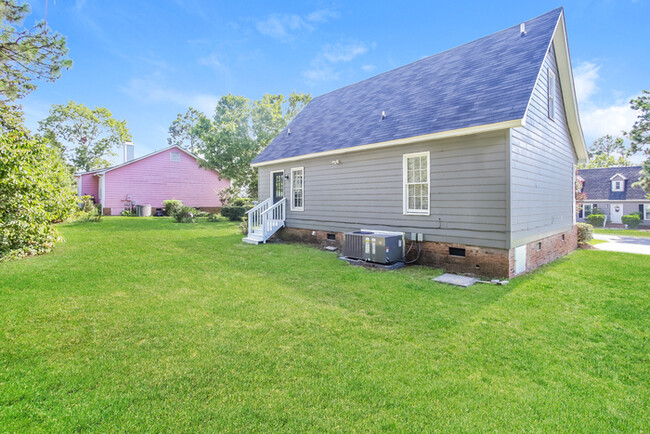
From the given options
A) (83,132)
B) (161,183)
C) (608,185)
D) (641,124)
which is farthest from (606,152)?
(83,132)

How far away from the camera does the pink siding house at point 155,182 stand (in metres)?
22.8

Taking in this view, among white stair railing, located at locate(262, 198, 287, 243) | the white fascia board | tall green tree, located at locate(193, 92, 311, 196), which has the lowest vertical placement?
white stair railing, located at locate(262, 198, 287, 243)

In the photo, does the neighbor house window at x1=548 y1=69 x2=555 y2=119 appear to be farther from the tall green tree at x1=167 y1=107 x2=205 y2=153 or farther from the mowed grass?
the tall green tree at x1=167 y1=107 x2=205 y2=153

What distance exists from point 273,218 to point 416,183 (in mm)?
6152

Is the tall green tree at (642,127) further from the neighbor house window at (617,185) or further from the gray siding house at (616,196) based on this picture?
the neighbor house window at (617,185)

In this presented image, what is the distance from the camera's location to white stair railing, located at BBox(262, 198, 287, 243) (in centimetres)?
1092

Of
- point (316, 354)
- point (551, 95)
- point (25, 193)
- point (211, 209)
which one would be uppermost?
point (551, 95)

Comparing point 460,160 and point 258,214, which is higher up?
point 460,160

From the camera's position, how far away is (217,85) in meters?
24.7

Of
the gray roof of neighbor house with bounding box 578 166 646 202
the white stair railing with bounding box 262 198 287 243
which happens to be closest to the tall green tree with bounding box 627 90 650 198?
the gray roof of neighbor house with bounding box 578 166 646 202

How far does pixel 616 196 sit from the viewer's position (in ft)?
84.2

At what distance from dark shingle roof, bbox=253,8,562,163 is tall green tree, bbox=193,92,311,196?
457 inches

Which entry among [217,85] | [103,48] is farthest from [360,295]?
[217,85]

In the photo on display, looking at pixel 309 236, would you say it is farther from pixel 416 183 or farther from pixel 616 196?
pixel 616 196
